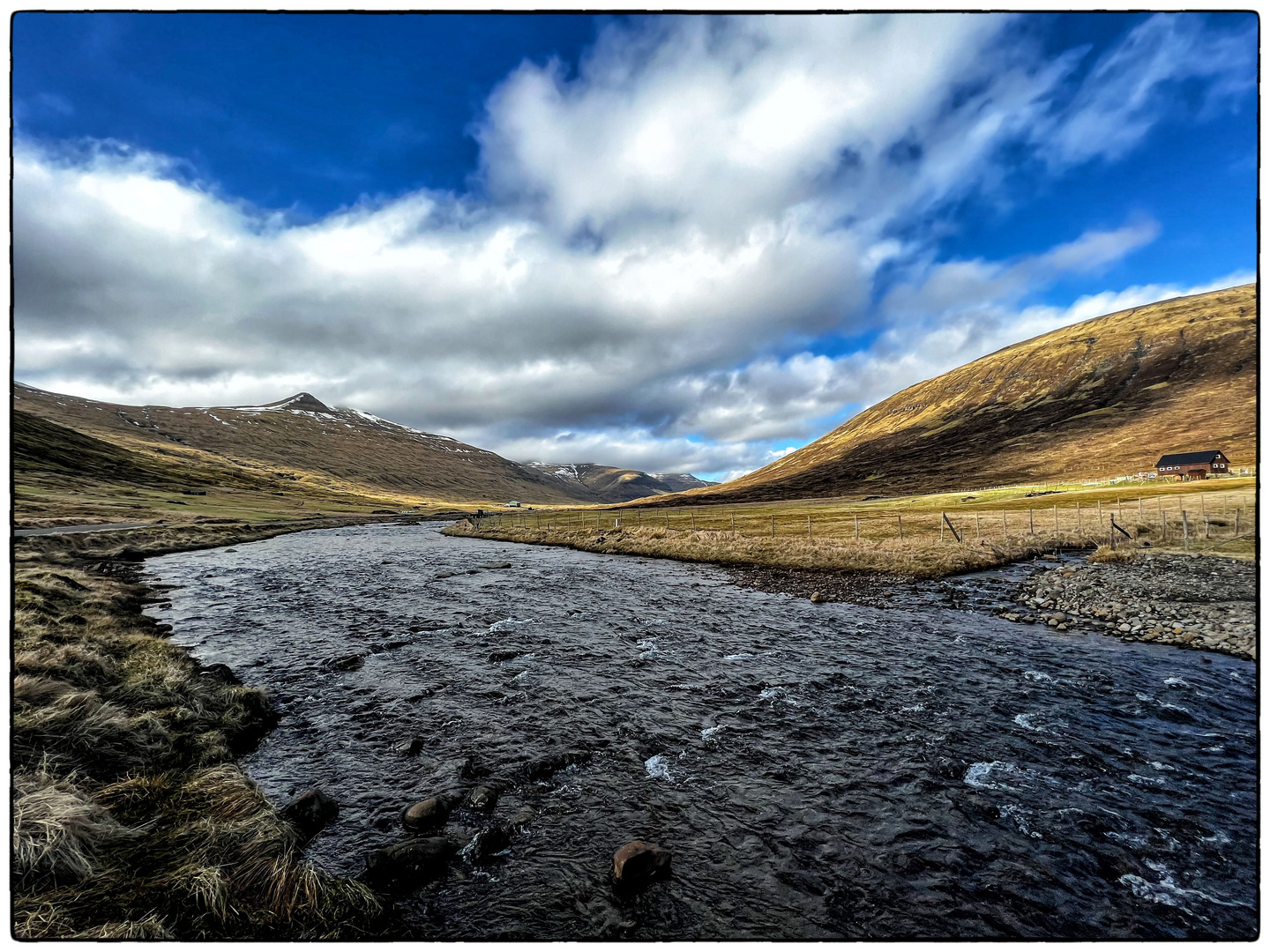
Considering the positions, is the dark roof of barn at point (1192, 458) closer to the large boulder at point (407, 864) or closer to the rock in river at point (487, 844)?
the rock in river at point (487, 844)

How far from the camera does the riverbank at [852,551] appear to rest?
3359 centimetres

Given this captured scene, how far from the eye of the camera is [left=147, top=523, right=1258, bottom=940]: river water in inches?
263

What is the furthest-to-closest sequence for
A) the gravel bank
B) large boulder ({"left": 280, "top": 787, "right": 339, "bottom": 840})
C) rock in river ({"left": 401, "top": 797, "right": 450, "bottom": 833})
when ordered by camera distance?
the gravel bank, rock in river ({"left": 401, "top": 797, "right": 450, "bottom": 833}), large boulder ({"left": 280, "top": 787, "right": 339, "bottom": 840})

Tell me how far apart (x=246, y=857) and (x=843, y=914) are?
761cm

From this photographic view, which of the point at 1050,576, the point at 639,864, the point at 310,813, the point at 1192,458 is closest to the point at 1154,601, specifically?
the point at 1050,576

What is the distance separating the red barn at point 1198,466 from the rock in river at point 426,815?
494 ft

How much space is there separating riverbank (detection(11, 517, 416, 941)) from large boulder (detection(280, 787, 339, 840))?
0.31m

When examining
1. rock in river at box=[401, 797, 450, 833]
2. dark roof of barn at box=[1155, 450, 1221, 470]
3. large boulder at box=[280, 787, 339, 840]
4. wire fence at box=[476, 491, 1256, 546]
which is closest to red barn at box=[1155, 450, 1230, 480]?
dark roof of barn at box=[1155, 450, 1221, 470]

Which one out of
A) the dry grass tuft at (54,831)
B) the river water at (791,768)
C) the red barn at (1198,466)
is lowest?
the river water at (791,768)

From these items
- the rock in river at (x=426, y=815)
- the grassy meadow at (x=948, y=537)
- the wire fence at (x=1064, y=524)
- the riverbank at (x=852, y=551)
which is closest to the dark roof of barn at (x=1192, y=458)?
the grassy meadow at (x=948, y=537)

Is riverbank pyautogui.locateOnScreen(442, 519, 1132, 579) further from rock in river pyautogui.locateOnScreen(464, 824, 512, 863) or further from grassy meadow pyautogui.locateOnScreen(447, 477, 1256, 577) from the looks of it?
rock in river pyautogui.locateOnScreen(464, 824, 512, 863)

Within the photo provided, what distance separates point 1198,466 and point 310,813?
15869cm

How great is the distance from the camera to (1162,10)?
465cm

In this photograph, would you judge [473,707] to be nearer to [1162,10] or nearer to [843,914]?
[843,914]
